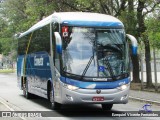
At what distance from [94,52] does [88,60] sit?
1.20ft

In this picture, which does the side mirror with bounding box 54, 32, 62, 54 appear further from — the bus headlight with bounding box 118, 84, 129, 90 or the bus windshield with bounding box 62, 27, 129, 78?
the bus headlight with bounding box 118, 84, 129, 90

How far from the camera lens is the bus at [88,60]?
1424 cm

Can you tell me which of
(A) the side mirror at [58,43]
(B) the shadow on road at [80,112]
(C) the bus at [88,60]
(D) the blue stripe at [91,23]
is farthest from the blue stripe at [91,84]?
(D) the blue stripe at [91,23]

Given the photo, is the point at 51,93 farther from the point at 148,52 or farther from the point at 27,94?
the point at 148,52

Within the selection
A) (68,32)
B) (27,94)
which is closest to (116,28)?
(68,32)

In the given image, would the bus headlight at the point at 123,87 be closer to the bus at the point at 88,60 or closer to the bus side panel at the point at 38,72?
the bus at the point at 88,60

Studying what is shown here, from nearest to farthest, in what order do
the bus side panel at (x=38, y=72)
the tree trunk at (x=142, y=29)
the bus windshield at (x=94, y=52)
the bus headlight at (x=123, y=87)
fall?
the bus windshield at (x=94, y=52)
the bus headlight at (x=123, y=87)
the bus side panel at (x=38, y=72)
the tree trunk at (x=142, y=29)

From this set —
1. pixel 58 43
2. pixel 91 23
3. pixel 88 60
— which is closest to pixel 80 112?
pixel 88 60

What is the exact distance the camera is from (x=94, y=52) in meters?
14.6

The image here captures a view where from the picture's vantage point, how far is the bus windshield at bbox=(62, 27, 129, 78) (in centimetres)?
1440

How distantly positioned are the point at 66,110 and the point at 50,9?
55.9ft

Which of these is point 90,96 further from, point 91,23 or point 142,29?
point 142,29

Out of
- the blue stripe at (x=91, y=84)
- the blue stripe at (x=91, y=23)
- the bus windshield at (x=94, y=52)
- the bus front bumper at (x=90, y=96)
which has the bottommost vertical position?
the bus front bumper at (x=90, y=96)

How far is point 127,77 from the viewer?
1484 cm
